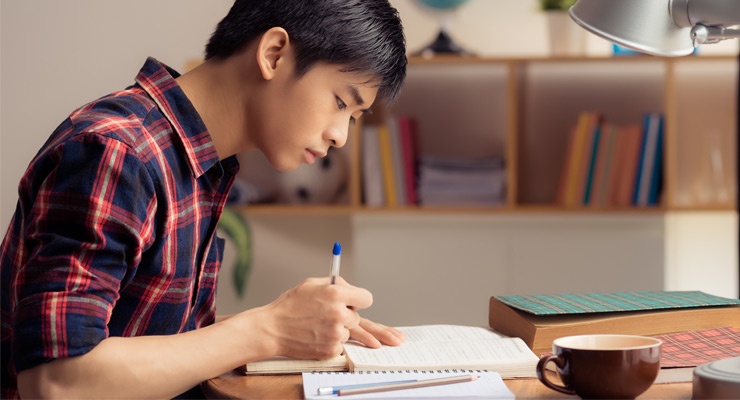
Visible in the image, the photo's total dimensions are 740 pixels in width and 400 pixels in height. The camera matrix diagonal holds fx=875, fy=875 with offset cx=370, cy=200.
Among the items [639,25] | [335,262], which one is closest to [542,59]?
[639,25]

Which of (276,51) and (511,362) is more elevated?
(276,51)

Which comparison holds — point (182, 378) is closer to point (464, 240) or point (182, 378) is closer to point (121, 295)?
point (121, 295)

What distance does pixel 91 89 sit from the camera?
278 cm

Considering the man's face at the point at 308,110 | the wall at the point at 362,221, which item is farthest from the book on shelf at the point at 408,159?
the man's face at the point at 308,110

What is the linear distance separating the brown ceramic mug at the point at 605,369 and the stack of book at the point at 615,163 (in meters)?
2.08

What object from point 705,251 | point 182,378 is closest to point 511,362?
point 182,378

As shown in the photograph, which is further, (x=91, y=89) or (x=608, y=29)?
(x=91, y=89)

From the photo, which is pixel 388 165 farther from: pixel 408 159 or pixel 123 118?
pixel 123 118

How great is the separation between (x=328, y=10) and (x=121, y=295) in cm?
45

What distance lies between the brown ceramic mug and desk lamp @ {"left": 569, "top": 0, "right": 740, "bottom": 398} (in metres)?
0.38

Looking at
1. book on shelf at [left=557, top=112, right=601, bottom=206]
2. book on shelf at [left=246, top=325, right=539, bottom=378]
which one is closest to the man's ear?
book on shelf at [left=246, top=325, right=539, bottom=378]

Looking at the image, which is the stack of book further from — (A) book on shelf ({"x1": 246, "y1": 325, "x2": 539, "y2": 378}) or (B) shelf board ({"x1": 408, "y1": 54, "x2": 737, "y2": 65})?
(A) book on shelf ({"x1": 246, "y1": 325, "x2": 539, "y2": 378})

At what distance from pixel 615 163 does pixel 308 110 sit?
1.97 m

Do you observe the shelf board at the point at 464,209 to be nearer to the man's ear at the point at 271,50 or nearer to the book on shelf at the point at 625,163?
the book on shelf at the point at 625,163
